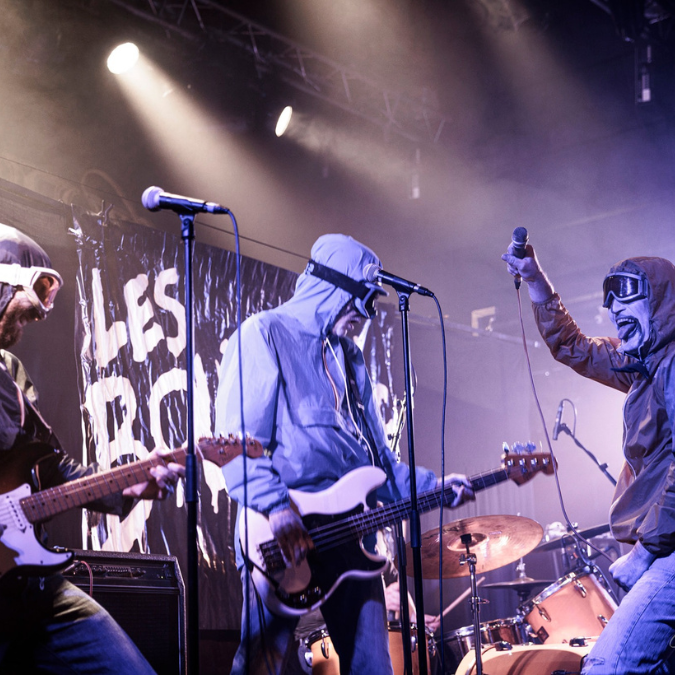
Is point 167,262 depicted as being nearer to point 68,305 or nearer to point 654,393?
point 68,305

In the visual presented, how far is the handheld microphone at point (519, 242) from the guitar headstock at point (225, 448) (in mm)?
1778

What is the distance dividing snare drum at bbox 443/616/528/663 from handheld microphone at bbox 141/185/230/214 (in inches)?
150

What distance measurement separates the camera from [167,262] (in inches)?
209

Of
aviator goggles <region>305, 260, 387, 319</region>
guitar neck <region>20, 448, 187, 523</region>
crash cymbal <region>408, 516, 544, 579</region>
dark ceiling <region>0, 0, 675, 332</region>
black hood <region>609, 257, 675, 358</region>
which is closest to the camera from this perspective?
guitar neck <region>20, 448, 187, 523</region>

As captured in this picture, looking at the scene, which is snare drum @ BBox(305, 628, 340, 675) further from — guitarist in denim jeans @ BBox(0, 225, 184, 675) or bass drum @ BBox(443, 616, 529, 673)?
guitarist in denim jeans @ BBox(0, 225, 184, 675)

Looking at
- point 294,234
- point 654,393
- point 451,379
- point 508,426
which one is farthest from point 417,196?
point 654,393

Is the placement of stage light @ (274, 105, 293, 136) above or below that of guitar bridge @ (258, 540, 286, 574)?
above

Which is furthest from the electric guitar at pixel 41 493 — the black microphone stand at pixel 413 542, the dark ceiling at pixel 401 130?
the dark ceiling at pixel 401 130

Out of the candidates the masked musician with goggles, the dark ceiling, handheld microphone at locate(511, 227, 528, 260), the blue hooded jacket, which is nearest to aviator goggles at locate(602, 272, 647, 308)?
the masked musician with goggles

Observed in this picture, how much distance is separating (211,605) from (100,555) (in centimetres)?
157

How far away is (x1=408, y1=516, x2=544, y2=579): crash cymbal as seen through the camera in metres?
4.62

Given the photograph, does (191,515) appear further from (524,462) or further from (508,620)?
(508,620)

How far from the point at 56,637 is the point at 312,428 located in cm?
130

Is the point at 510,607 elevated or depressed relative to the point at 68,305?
depressed
